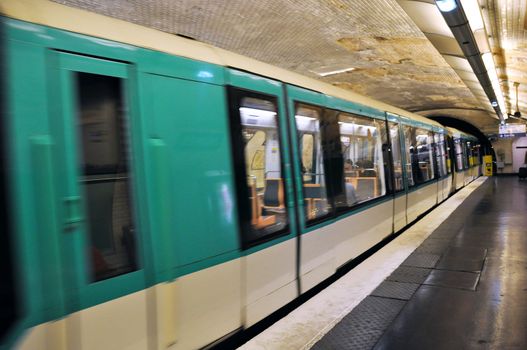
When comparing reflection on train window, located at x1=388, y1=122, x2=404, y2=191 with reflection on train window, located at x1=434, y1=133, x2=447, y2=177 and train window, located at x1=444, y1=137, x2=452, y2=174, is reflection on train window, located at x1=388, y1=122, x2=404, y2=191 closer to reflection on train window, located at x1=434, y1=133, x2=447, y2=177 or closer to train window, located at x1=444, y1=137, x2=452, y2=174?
reflection on train window, located at x1=434, y1=133, x2=447, y2=177

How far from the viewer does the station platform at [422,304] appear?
344 centimetres

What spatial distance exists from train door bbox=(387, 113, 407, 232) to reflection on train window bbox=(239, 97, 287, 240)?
14.6ft

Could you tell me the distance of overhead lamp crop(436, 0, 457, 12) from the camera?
4445 millimetres

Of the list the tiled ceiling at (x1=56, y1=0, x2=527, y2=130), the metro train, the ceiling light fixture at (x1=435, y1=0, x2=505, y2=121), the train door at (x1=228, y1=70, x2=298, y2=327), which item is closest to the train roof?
the metro train

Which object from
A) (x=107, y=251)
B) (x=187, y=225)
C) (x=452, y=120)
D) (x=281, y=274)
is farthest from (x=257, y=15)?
(x=452, y=120)

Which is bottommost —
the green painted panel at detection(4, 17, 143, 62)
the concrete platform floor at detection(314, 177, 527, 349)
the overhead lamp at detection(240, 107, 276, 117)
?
the concrete platform floor at detection(314, 177, 527, 349)

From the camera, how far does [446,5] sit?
4.55 metres

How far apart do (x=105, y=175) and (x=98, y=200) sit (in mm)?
150

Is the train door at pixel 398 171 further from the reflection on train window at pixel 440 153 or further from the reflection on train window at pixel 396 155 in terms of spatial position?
the reflection on train window at pixel 440 153

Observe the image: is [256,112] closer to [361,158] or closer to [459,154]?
[361,158]

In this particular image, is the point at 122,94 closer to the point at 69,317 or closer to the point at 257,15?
the point at 69,317

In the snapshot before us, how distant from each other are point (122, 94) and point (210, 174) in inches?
34.2

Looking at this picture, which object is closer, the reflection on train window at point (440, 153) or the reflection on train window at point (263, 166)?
the reflection on train window at point (263, 166)

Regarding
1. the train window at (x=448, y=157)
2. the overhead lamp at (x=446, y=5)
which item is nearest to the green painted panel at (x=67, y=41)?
the overhead lamp at (x=446, y=5)
